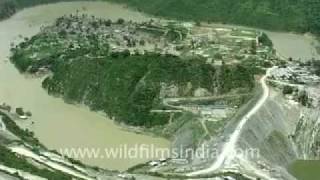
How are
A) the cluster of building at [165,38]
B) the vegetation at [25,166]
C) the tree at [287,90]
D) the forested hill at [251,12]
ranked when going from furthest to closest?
the forested hill at [251,12], the cluster of building at [165,38], the tree at [287,90], the vegetation at [25,166]

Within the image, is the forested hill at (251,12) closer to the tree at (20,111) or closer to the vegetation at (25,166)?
the tree at (20,111)

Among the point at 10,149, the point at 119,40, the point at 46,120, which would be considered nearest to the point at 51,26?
the point at 119,40

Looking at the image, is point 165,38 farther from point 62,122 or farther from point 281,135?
point 281,135

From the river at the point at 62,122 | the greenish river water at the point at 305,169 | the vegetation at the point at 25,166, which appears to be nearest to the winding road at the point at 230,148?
the greenish river water at the point at 305,169

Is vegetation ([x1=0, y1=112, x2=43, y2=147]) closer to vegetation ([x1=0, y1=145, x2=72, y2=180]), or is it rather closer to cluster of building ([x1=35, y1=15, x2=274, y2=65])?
vegetation ([x1=0, y1=145, x2=72, y2=180])

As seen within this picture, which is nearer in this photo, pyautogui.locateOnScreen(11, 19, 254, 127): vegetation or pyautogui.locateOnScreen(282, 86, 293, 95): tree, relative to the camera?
pyautogui.locateOnScreen(282, 86, 293, 95): tree

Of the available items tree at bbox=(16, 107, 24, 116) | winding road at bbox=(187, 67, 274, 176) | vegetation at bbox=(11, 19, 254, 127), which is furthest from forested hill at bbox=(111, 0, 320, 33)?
tree at bbox=(16, 107, 24, 116)

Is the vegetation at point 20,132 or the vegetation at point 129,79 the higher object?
the vegetation at point 129,79
